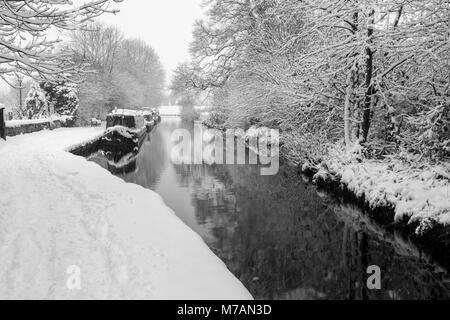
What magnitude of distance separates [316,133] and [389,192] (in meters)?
5.82

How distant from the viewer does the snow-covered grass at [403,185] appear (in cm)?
625

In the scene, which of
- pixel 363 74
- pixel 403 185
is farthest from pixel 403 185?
pixel 363 74

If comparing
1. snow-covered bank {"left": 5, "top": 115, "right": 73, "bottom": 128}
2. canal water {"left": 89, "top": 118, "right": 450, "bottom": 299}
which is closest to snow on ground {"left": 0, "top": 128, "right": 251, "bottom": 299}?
canal water {"left": 89, "top": 118, "right": 450, "bottom": 299}

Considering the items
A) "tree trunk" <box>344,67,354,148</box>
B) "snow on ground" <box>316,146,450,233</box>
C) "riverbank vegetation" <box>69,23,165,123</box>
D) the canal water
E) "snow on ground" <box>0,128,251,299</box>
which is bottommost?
the canal water

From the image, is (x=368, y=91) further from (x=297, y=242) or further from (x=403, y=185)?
(x=297, y=242)

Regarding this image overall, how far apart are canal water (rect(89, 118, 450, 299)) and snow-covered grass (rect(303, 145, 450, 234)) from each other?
52cm

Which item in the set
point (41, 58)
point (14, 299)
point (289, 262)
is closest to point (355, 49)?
point (289, 262)

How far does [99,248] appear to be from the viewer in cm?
496

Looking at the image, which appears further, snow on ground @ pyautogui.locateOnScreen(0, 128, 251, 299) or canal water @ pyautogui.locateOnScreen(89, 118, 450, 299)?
canal water @ pyautogui.locateOnScreen(89, 118, 450, 299)

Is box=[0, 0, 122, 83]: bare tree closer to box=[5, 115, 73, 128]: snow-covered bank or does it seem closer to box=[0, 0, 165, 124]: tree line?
box=[0, 0, 165, 124]: tree line

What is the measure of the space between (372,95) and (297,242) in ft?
16.0

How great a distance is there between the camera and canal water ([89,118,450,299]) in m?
5.42

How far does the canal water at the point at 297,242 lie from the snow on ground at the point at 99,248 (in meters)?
0.82

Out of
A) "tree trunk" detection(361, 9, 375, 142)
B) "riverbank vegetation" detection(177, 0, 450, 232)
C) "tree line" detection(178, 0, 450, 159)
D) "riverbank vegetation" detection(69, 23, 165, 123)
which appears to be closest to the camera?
"riverbank vegetation" detection(177, 0, 450, 232)
